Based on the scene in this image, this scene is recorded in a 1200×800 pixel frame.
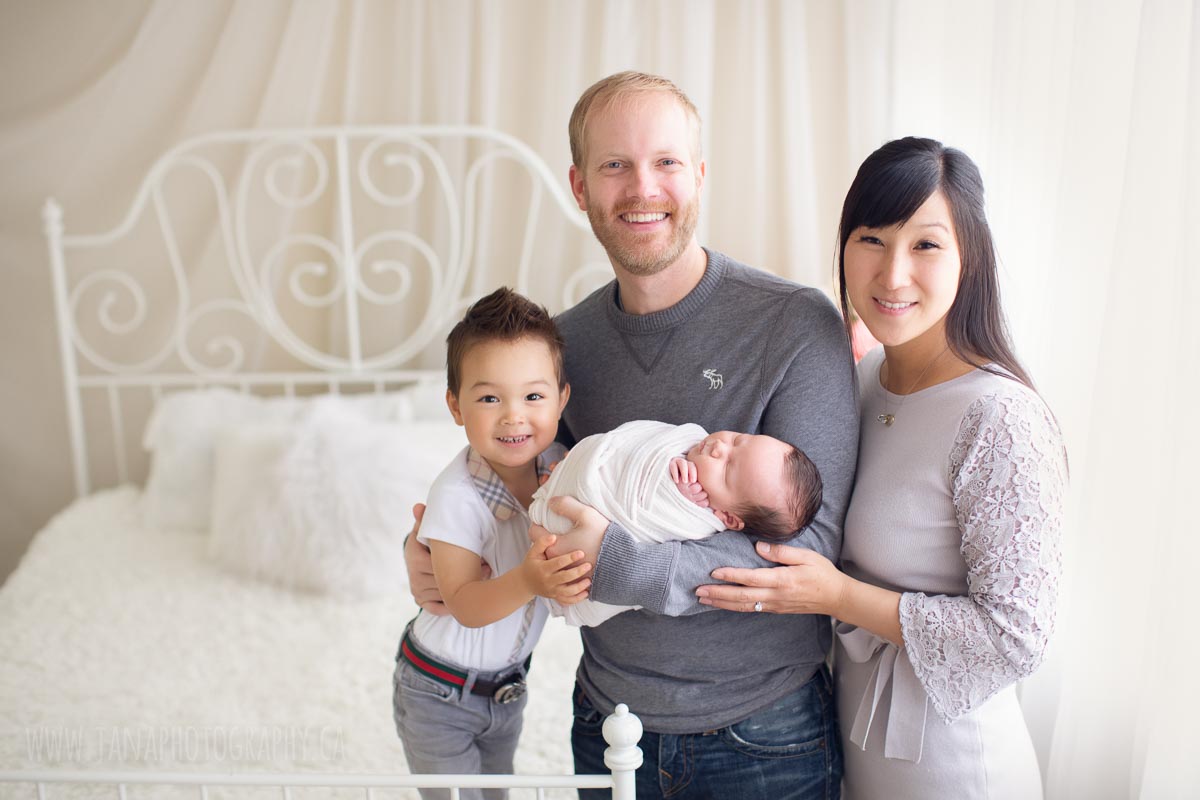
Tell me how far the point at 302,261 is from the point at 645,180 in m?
2.01

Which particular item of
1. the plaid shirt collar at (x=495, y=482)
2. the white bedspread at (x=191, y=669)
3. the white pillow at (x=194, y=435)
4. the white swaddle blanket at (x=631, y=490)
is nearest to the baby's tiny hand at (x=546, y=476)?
the plaid shirt collar at (x=495, y=482)

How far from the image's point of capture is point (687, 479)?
3.90 ft

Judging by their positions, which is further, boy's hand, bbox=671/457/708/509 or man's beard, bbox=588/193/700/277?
man's beard, bbox=588/193/700/277

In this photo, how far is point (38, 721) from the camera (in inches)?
77.4

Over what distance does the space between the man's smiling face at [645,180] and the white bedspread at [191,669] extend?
1.11 metres

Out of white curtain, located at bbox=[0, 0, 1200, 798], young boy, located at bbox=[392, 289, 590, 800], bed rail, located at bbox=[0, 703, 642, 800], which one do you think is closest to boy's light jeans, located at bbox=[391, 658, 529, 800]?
young boy, located at bbox=[392, 289, 590, 800]

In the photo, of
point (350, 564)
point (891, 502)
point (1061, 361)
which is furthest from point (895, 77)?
point (350, 564)

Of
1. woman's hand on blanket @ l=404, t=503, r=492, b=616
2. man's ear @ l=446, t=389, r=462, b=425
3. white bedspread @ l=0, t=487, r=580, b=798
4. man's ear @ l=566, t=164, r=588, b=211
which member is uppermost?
man's ear @ l=566, t=164, r=588, b=211

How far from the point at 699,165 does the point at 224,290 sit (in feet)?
7.03

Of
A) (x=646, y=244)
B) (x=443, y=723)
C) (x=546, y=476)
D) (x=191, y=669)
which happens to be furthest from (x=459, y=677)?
(x=191, y=669)

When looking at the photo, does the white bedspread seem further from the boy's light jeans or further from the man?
the man

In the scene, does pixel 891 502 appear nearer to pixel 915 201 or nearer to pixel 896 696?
pixel 896 696

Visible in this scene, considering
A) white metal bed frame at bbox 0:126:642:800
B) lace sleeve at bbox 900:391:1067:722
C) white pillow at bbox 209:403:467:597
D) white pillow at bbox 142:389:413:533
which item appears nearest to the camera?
lace sleeve at bbox 900:391:1067:722

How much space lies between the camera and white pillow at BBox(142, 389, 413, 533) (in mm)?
2697
